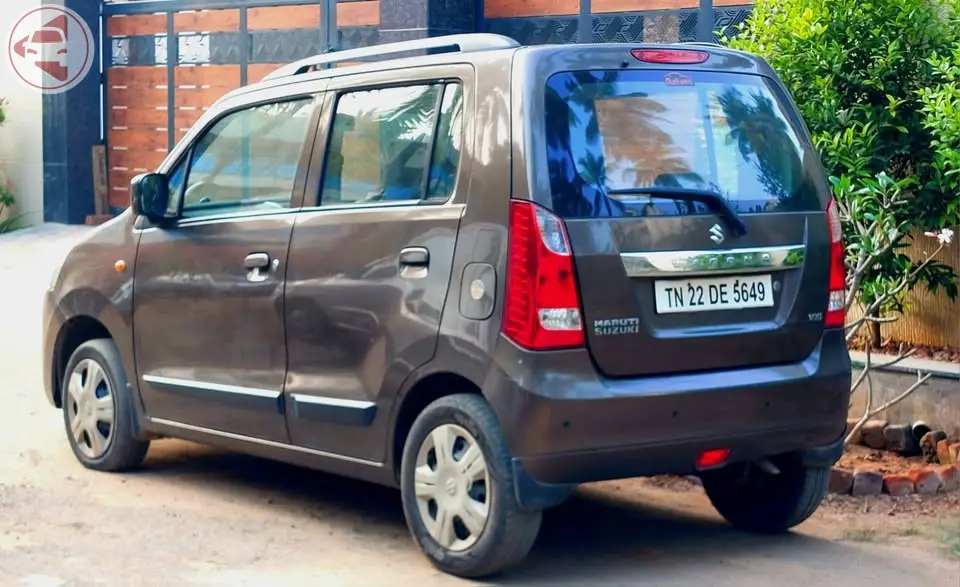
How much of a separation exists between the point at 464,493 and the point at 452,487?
5 centimetres

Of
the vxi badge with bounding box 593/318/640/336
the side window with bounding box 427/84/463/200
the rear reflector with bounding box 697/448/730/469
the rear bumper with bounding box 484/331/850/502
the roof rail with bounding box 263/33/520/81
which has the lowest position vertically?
the rear reflector with bounding box 697/448/730/469

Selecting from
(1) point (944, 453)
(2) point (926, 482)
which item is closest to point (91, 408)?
(2) point (926, 482)

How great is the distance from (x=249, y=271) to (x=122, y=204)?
34.8 feet

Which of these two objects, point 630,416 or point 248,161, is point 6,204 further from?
point 630,416

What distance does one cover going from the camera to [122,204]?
1628 cm

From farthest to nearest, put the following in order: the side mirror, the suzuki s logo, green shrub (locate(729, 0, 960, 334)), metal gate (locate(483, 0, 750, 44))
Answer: metal gate (locate(483, 0, 750, 44)), green shrub (locate(729, 0, 960, 334)), the side mirror, the suzuki s logo

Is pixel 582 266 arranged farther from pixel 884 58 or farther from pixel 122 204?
pixel 122 204

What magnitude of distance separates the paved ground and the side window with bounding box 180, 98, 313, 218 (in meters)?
1.28

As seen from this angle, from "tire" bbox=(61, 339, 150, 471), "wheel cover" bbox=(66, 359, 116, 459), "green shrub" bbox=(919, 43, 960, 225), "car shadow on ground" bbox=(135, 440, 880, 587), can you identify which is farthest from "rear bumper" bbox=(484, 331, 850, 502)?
"wheel cover" bbox=(66, 359, 116, 459)

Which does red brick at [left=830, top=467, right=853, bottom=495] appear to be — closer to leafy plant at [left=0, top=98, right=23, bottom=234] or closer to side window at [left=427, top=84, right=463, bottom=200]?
side window at [left=427, top=84, right=463, bottom=200]

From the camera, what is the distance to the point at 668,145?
17.4ft

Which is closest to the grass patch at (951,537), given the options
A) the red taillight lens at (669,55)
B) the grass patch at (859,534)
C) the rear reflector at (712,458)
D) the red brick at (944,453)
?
the grass patch at (859,534)

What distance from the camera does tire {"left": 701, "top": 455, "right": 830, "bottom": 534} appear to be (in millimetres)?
5777

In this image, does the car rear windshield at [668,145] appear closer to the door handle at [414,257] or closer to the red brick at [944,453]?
the door handle at [414,257]
